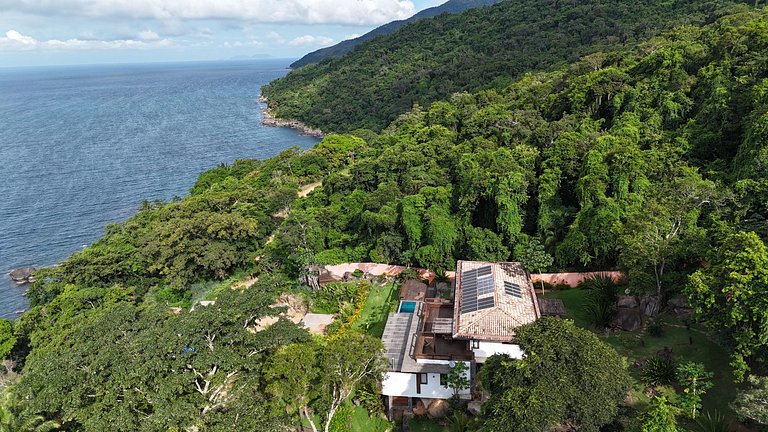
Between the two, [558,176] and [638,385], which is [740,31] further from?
[638,385]

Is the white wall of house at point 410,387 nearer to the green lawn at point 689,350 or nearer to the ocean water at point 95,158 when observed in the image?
the green lawn at point 689,350

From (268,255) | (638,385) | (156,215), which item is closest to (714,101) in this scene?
(638,385)

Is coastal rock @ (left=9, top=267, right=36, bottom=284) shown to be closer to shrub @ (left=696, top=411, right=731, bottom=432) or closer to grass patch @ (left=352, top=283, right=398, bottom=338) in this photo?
grass patch @ (left=352, top=283, right=398, bottom=338)

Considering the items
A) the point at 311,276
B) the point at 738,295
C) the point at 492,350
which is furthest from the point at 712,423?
the point at 311,276

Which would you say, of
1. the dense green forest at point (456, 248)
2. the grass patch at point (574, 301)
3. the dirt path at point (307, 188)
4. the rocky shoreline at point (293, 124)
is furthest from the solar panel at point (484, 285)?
the rocky shoreline at point (293, 124)

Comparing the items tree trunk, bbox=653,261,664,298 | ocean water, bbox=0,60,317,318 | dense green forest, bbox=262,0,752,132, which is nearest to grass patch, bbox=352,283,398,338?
tree trunk, bbox=653,261,664,298
